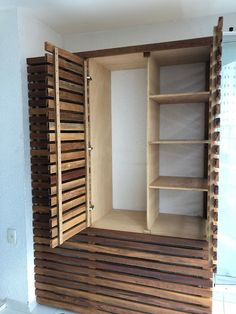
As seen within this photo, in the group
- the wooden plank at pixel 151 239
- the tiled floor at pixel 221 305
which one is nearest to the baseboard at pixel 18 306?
the tiled floor at pixel 221 305

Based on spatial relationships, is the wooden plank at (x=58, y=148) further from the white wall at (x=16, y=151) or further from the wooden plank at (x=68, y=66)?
the white wall at (x=16, y=151)

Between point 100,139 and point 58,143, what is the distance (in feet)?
2.08

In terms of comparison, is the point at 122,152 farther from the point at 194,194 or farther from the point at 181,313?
the point at 181,313

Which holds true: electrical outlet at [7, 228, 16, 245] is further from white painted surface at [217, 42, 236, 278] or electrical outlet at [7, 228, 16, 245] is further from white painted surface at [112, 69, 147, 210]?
white painted surface at [217, 42, 236, 278]

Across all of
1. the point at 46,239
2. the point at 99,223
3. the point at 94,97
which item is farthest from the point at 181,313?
the point at 94,97

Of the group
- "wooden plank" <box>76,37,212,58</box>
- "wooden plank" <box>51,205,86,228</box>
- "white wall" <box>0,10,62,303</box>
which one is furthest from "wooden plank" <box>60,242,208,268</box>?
"wooden plank" <box>76,37,212,58</box>

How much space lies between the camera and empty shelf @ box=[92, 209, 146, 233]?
1.97 m

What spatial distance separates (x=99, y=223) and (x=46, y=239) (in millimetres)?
419

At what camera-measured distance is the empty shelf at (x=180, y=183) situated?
69.8 inches

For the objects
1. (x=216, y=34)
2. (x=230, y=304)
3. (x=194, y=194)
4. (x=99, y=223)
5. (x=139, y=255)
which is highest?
(x=216, y=34)

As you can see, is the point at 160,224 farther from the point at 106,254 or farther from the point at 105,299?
A: the point at 105,299

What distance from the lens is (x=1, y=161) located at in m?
2.04

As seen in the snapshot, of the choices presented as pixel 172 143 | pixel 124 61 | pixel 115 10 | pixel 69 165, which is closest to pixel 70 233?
pixel 69 165

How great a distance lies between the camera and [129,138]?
7.77 feet
